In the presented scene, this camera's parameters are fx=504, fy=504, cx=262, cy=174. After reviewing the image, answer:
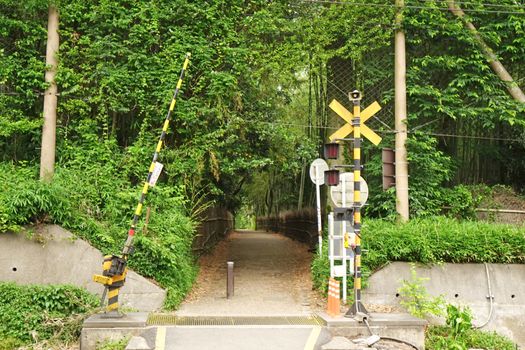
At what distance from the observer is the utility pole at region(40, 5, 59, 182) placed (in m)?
11.8

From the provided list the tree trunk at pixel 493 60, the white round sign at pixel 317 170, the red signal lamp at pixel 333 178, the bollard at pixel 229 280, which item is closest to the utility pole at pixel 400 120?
the tree trunk at pixel 493 60

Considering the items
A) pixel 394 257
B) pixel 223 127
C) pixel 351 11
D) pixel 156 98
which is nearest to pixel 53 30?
pixel 156 98

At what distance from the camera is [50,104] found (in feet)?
39.6

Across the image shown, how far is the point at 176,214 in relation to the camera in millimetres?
11375

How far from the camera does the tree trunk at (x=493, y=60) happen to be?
1328 cm

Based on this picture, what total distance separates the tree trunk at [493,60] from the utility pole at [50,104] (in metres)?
10.2

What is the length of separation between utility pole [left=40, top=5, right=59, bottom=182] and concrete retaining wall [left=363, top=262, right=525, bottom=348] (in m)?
7.77

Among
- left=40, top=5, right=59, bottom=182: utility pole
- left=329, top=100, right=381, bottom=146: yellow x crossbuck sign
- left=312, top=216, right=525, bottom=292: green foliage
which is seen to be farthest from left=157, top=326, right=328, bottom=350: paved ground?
left=40, top=5, right=59, bottom=182: utility pole

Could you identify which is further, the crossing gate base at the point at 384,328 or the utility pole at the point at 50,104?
the utility pole at the point at 50,104

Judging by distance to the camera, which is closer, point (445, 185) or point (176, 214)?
point (176, 214)

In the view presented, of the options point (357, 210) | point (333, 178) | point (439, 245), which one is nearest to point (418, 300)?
point (439, 245)

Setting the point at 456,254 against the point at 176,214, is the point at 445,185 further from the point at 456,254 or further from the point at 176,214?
the point at 176,214

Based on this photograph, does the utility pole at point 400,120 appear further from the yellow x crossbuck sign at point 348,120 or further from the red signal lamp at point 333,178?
the red signal lamp at point 333,178

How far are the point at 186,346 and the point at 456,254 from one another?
639cm
